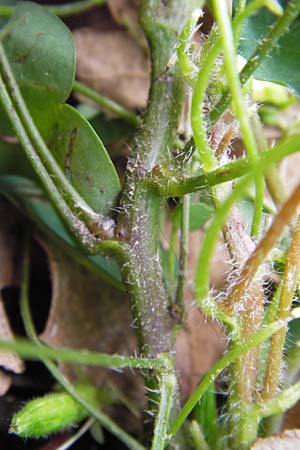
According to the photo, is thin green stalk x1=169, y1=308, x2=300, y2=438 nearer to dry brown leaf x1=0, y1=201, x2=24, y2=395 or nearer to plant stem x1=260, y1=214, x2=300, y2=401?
plant stem x1=260, y1=214, x2=300, y2=401

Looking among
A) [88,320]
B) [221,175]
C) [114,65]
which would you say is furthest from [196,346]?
[114,65]

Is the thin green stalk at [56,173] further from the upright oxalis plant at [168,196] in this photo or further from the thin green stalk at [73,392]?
the thin green stalk at [73,392]

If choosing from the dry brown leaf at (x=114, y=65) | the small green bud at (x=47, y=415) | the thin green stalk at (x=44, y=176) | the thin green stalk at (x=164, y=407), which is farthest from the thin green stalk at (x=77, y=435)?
the dry brown leaf at (x=114, y=65)

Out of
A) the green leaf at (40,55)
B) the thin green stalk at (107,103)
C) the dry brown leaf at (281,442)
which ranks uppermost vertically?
the green leaf at (40,55)

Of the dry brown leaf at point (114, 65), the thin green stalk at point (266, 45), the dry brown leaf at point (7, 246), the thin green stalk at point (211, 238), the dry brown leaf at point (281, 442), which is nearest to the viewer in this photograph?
the thin green stalk at point (211, 238)

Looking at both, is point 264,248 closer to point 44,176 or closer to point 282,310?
point 282,310

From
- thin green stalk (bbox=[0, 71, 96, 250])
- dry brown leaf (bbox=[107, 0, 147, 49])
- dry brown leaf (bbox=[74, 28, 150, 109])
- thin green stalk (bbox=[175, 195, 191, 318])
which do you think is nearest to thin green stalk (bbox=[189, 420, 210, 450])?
thin green stalk (bbox=[175, 195, 191, 318])

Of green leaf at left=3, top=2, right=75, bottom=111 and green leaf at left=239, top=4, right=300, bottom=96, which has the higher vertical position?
green leaf at left=239, top=4, right=300, bottom=96
